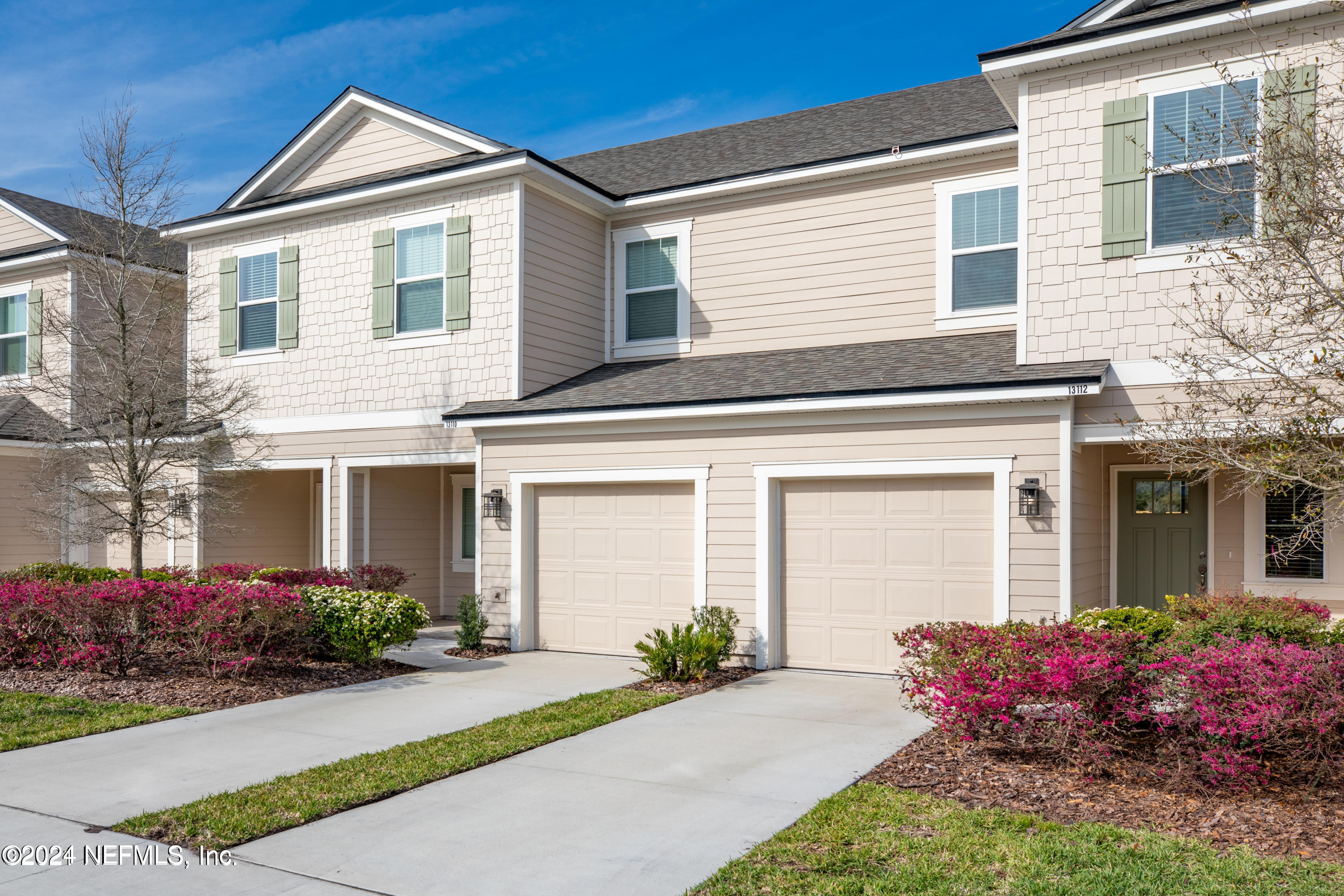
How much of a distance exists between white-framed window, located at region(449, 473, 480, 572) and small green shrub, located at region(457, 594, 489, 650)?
3149 mm

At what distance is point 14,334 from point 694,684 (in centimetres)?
1516

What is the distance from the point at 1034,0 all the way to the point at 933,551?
7.82 metres

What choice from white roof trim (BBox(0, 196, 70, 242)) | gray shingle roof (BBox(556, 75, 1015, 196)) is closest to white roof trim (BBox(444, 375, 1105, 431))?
gray shingle roof (BBox(556, 75, 1015, 196))

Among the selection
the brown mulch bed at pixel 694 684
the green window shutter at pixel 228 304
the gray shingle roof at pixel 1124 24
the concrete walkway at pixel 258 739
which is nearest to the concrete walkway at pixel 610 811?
the brown mulch bed at pixel 694 684

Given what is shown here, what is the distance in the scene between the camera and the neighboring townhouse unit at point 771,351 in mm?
9555

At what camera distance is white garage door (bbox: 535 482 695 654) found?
37.7 feet

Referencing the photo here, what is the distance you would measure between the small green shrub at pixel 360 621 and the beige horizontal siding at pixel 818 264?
5.35 meters

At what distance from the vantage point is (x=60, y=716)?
8.39 m

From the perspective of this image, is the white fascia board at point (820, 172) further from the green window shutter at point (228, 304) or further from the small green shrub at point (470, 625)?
the green window shutter at point (228, 304)

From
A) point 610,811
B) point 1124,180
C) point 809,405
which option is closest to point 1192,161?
point 1124,180

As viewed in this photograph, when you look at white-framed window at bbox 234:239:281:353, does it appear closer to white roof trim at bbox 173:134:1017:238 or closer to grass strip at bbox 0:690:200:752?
white roof trim at bbox 173:134:1017:238

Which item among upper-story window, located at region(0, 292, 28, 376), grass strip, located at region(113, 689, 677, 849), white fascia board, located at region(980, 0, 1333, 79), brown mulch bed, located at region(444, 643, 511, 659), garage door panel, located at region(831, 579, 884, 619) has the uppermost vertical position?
white fascia board, located at region(980, 0, 1333, 79)

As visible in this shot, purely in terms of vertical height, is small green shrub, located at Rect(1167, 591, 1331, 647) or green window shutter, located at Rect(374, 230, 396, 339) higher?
green window shutter, located at Rect(374, 230, 396, 339)

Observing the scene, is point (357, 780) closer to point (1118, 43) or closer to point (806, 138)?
point (1118, 43)
